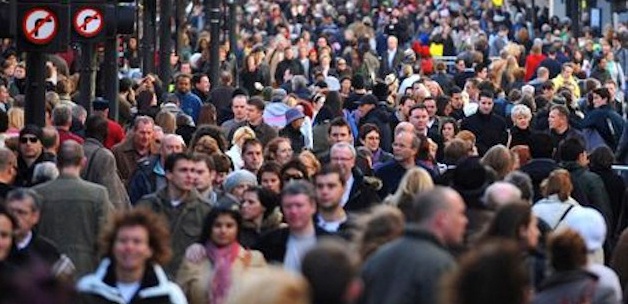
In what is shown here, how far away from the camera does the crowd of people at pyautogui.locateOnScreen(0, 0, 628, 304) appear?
1138 cm

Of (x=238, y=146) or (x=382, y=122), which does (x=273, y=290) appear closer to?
(x=238, y=146)

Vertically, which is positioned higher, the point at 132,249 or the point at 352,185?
the point at 132,249

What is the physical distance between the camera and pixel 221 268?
1372cm

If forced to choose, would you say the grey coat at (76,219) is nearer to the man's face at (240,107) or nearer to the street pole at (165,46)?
the man's face at (240,107)

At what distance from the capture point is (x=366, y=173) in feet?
66.4

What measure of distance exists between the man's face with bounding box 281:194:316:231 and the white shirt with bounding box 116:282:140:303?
192 centimetres

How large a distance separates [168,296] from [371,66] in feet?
101

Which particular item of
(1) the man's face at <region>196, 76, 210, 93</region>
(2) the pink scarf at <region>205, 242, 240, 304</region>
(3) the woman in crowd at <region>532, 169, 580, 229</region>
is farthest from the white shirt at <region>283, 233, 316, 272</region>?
(1) the man's face at <region>196, 76, 210, 93</region>

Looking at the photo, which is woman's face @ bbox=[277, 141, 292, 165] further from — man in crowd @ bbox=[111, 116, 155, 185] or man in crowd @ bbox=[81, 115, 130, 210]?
man in crowd @ bbox=[81, 115, 130, 210]

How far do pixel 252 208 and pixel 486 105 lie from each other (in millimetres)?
10671

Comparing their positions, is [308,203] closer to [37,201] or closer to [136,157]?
[37,201]

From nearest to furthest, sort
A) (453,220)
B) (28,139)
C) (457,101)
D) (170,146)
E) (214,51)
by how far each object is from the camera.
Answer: (453,220) < (28,139) < (170,146) < (457,101) < (214,51)

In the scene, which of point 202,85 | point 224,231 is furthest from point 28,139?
point 202,85

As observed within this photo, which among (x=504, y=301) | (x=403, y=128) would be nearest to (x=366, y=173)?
(x=403, y=128)
